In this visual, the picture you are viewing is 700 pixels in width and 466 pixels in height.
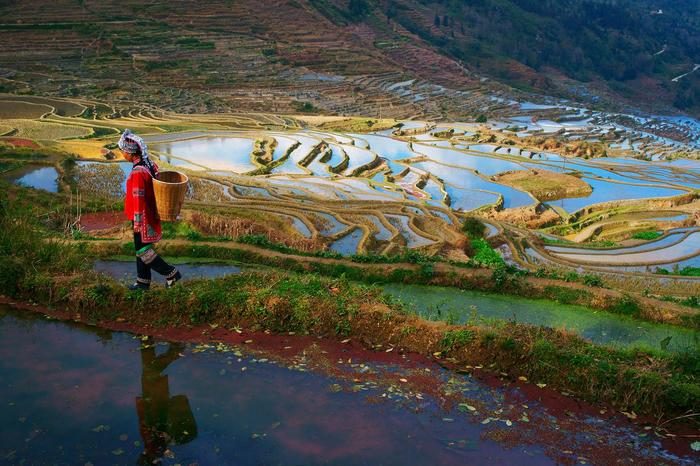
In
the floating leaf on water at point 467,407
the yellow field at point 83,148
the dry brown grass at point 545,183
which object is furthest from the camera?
the dry brown grass at point 545,183

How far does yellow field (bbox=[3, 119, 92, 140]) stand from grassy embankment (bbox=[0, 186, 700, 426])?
843 inches

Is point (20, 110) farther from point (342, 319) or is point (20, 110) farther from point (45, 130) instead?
point (342, 319)

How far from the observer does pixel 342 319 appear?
246 inches

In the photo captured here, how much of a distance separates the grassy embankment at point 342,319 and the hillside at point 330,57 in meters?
36.9

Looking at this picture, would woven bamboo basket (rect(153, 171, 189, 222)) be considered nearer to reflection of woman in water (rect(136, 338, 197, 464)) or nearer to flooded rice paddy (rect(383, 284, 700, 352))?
reflection of woman in water (rect(136, 338, 197, 464))

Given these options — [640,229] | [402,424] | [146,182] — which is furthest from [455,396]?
[640,229]

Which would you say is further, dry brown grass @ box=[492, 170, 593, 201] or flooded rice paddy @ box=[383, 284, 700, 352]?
dry brown grass @ box=[492, 170, 593, 201]

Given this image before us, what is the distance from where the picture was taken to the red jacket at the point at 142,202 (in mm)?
5957

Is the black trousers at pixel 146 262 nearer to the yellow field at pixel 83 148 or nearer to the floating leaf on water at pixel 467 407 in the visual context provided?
the floating leaf on water at pixel 467 407

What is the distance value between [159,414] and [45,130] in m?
27.2

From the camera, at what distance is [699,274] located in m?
15.2

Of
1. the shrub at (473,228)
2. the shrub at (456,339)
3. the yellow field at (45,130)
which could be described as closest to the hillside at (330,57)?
the yellow field at (45,130)

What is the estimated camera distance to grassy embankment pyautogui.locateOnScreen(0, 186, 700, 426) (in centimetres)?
532

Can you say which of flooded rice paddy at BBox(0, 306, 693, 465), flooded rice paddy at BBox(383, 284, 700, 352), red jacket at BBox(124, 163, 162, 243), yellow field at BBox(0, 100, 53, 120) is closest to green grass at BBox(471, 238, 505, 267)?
flooded rice paddy at BBox(383, 284, 700, 352)
